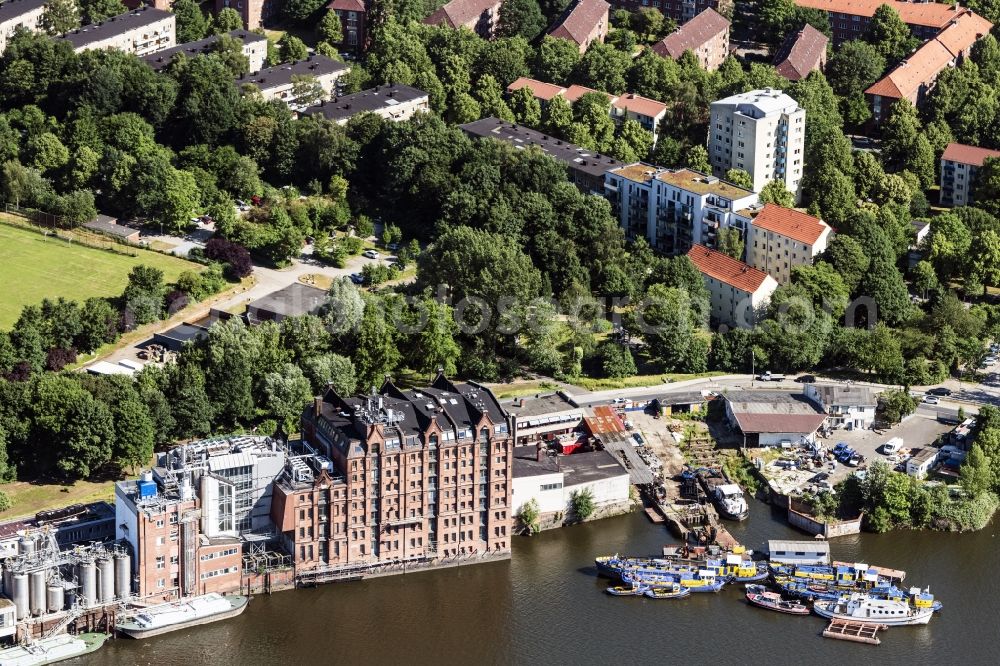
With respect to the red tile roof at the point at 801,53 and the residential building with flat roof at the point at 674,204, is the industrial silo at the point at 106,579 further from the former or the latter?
the red tile roof at the point at 801,53

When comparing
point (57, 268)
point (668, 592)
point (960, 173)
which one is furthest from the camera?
point (960, 173)

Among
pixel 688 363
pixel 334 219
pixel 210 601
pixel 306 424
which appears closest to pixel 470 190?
pixel 334 219

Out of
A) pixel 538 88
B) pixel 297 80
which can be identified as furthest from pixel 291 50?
pixel 538 88

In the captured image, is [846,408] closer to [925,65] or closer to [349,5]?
[925,65]

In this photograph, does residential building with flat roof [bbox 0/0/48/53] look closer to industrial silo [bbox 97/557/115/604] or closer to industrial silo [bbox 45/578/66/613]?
industrial silo [bbox 97/557/115/604]

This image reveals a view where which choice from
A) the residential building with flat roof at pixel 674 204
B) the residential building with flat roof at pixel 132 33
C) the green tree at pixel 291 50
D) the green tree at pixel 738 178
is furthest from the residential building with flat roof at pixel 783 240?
the residential building with flat roof at pixel 132 33

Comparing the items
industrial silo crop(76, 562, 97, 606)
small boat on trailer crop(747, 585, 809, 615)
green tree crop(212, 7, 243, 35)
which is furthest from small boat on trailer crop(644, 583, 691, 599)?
green tree crop(212, 7, 243, 35)
